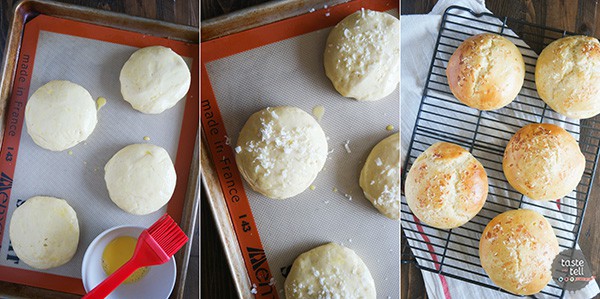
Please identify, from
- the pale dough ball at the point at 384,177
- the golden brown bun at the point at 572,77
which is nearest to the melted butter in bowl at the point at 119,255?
the pale dough ball at the point at 384,177

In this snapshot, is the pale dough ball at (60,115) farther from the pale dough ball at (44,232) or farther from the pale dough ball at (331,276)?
the pale dough ball at (331,276)

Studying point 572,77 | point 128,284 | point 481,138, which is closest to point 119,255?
point 128,284

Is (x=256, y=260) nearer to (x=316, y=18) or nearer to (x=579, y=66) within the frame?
(x=316, y=18)

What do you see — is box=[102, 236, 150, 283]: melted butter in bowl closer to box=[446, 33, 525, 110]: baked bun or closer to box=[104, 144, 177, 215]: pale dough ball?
box=[104, 144, 177, 215]: pale dough ball

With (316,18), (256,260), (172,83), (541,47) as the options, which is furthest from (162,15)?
(541,47)

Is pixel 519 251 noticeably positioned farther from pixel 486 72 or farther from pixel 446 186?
pixel 486 72

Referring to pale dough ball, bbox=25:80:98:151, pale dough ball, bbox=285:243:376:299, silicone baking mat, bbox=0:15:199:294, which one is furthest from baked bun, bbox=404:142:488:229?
pale dough ball, bbox=25:80:98:151
